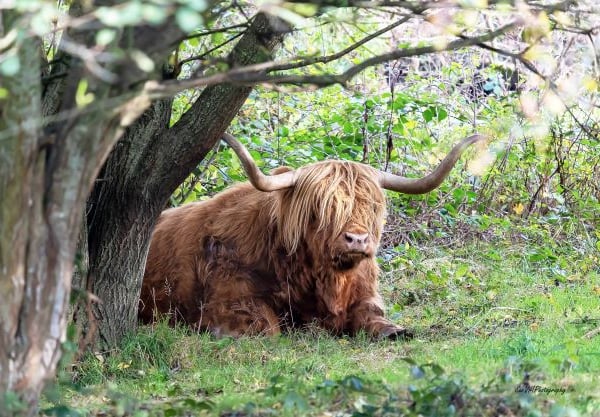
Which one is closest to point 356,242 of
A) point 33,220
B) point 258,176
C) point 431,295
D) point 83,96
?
point 258,176

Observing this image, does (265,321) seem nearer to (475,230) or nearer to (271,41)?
(271,41)

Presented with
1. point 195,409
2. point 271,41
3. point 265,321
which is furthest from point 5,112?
point 265,321

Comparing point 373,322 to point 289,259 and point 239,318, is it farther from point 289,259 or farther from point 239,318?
point 239,318

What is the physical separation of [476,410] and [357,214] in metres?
3.63

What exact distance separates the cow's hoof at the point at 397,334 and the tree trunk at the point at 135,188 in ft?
5.88

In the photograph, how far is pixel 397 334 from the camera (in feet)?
24.3

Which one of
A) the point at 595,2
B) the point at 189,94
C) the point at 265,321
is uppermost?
the point at 595,2

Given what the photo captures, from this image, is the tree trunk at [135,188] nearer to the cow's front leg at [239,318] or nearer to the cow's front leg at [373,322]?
the cow's front leg at [239,318]

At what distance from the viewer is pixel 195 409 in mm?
4590

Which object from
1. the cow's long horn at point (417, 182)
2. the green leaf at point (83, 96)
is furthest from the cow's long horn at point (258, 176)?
the green leaf at point (83, 96)

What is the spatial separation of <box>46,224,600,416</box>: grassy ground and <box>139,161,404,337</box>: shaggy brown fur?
0.28 metres

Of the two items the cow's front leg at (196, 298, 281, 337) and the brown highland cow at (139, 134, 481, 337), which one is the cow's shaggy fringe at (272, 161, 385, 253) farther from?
the cow's front leg at (196, 298, 281, 337)

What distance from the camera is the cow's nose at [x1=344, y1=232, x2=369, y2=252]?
7.46 metres

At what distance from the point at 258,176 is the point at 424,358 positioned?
6.83ft
